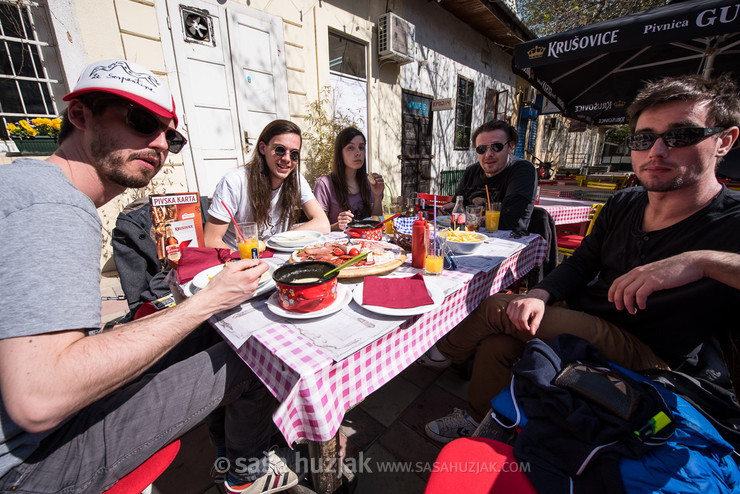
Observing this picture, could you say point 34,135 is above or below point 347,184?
above

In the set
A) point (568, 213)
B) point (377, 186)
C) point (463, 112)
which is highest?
point (463, 112)

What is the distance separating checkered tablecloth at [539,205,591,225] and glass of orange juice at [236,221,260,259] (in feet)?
10.4

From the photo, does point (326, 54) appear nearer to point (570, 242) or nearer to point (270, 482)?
point (570, 242)

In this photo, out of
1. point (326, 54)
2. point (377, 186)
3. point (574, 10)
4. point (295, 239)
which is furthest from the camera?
point (574, 10)

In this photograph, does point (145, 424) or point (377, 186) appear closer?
point (145, 424)

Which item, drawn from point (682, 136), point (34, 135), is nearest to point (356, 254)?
point (682, 136)

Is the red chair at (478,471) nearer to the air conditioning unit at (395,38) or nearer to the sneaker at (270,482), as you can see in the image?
the sneaker at (270,482)

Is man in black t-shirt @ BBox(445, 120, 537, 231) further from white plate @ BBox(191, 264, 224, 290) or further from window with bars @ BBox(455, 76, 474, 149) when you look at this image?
window with bars @ BBox(455, 76, 474, 149)

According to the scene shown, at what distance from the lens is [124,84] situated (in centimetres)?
103

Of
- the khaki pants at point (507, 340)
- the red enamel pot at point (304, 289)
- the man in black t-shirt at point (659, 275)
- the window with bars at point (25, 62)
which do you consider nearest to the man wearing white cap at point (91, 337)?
the red enamel pot at point (304, 289)

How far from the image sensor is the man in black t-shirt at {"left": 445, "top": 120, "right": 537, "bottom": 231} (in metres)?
2.49

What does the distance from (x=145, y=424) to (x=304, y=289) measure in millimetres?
717

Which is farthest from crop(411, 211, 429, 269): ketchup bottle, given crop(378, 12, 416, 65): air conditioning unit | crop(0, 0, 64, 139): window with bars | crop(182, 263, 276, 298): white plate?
crop(378, 12, 416, 65): air conditioning unit

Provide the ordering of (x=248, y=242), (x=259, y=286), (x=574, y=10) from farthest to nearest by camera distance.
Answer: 1. (x=574, y=10)
2. (x=248, y=242)
3. (x=259, y=286)
